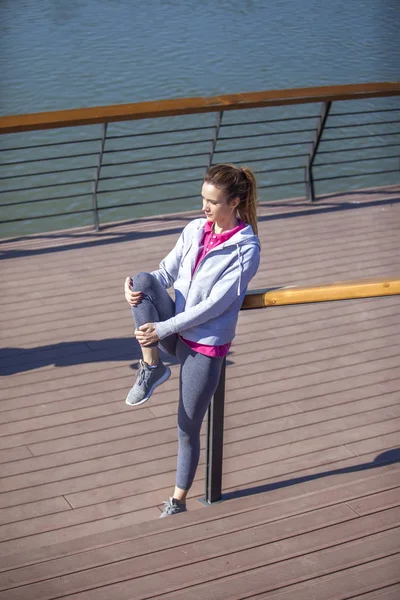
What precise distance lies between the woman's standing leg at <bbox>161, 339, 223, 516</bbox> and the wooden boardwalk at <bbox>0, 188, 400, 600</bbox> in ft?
0.63

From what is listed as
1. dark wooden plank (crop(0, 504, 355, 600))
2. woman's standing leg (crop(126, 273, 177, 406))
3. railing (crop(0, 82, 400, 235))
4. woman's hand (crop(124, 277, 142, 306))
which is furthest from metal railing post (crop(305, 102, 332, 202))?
dark wooden plank (crop(0, 504, 355, 600))

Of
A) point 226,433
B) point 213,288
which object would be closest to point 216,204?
point 213,288

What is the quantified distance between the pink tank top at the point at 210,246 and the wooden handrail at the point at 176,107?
258cm

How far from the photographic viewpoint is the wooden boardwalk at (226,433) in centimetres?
247

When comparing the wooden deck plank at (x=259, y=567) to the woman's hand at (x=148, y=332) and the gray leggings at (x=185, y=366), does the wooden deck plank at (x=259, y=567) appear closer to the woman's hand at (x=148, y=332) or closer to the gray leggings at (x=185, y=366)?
the gray leggings at (x=185, y=366)

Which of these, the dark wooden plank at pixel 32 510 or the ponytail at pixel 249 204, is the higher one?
the ponytail at pixel 249 204

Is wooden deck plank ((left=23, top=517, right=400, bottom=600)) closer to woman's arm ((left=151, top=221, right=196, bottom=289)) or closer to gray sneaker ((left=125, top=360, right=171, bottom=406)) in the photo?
gray sneaker ((left=125, top=360, right=171, bottom=406))

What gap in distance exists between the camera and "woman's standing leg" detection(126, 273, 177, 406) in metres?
2.76

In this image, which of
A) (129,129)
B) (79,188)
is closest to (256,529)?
(79,188)

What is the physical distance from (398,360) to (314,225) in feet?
6.22

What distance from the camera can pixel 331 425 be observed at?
377 centimetres

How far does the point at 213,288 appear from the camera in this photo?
107 inches

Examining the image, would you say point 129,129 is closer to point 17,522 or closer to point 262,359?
point 262,359

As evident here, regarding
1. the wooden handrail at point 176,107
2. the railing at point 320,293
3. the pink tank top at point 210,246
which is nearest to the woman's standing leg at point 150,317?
the pink tank top at point 210,246
